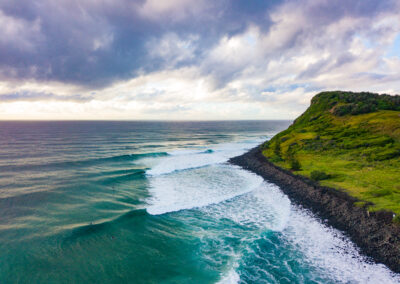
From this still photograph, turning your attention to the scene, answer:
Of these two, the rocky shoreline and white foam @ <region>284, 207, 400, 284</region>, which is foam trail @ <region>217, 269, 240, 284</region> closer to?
white foam @ <region>284, 207, 400, 284</region>

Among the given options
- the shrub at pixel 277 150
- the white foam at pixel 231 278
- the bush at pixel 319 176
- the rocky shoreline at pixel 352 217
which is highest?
the shrub at pixel 277 150

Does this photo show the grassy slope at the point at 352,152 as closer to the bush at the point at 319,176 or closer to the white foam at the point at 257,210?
the bush at the point at 319,176

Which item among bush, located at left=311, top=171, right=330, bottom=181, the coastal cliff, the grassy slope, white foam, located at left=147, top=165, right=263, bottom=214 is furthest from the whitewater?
the grassy slope

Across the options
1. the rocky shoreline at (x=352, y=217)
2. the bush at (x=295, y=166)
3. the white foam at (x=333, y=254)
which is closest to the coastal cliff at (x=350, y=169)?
the rocky shoreline at (x=352, y=217)

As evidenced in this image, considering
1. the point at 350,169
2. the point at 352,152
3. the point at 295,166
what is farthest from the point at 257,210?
the point at 352,152

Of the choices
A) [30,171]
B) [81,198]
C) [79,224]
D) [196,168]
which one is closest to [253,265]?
[79,224]

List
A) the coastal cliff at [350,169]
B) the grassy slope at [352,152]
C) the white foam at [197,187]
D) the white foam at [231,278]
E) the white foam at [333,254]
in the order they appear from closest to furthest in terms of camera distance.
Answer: the white foam at [333,254], the white foam at [231,278], the coastal cliff at [350,169], the grassy slope at [352,152], the white foam at [197,187]

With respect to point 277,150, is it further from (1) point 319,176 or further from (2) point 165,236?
(2) point 165,236
